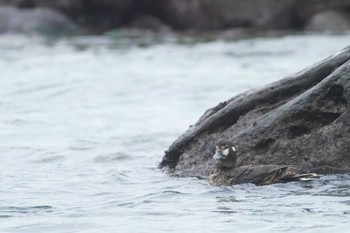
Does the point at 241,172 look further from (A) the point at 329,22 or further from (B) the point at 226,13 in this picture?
(B) the point at 226,13

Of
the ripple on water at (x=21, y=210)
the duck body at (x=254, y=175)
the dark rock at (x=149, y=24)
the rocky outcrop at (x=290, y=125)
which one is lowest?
the ripple on water at (x=21, y=210)

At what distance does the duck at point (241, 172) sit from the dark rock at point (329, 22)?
24.0 metres

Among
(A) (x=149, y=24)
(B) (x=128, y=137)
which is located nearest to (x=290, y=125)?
(B) (x=128, y=137)

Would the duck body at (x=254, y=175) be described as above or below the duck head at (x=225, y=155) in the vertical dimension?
below

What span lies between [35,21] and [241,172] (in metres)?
26.5

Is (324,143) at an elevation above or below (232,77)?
below

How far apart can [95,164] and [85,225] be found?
377 cm

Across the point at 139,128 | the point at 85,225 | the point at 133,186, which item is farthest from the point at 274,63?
the point at 85,225

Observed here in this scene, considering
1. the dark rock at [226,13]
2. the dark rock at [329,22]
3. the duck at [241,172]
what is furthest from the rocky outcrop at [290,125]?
the dark rock at [226,13]

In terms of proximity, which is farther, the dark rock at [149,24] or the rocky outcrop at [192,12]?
the rocky outcrop at [192,12]

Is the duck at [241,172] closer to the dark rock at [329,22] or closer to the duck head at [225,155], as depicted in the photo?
the duck head at [225,155]

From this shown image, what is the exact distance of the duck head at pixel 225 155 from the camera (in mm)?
10047

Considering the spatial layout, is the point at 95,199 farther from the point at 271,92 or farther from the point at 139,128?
the point at 139,128

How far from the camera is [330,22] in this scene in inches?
1364
